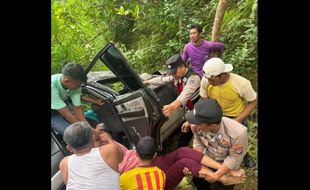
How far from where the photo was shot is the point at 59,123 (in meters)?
3.71

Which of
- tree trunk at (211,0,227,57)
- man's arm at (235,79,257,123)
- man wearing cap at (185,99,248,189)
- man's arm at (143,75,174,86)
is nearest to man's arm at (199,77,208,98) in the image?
man's arm at (235,79,257,123)

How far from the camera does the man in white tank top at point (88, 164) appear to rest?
112 inches

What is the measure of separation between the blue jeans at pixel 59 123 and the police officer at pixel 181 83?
3.20 feet

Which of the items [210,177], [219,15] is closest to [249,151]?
[210,177]

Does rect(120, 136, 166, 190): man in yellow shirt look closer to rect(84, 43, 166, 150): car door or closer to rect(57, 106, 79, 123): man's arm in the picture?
rect(84, 43, 166, 150): car door

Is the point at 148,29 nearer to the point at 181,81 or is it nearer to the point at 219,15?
the point at 219,15

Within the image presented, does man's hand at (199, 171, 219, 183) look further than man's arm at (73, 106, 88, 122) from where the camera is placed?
No

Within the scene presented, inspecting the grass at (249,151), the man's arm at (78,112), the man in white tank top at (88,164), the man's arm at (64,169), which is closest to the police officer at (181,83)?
the grass at (249,151)

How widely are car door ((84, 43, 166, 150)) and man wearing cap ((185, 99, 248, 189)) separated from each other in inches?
25.8

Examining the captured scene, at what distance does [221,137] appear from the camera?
3061 mm

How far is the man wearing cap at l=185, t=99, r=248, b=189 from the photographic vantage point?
293 centimetres

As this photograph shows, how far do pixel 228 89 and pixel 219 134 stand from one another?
680 millimetres

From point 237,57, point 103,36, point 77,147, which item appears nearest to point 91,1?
point 103,36
